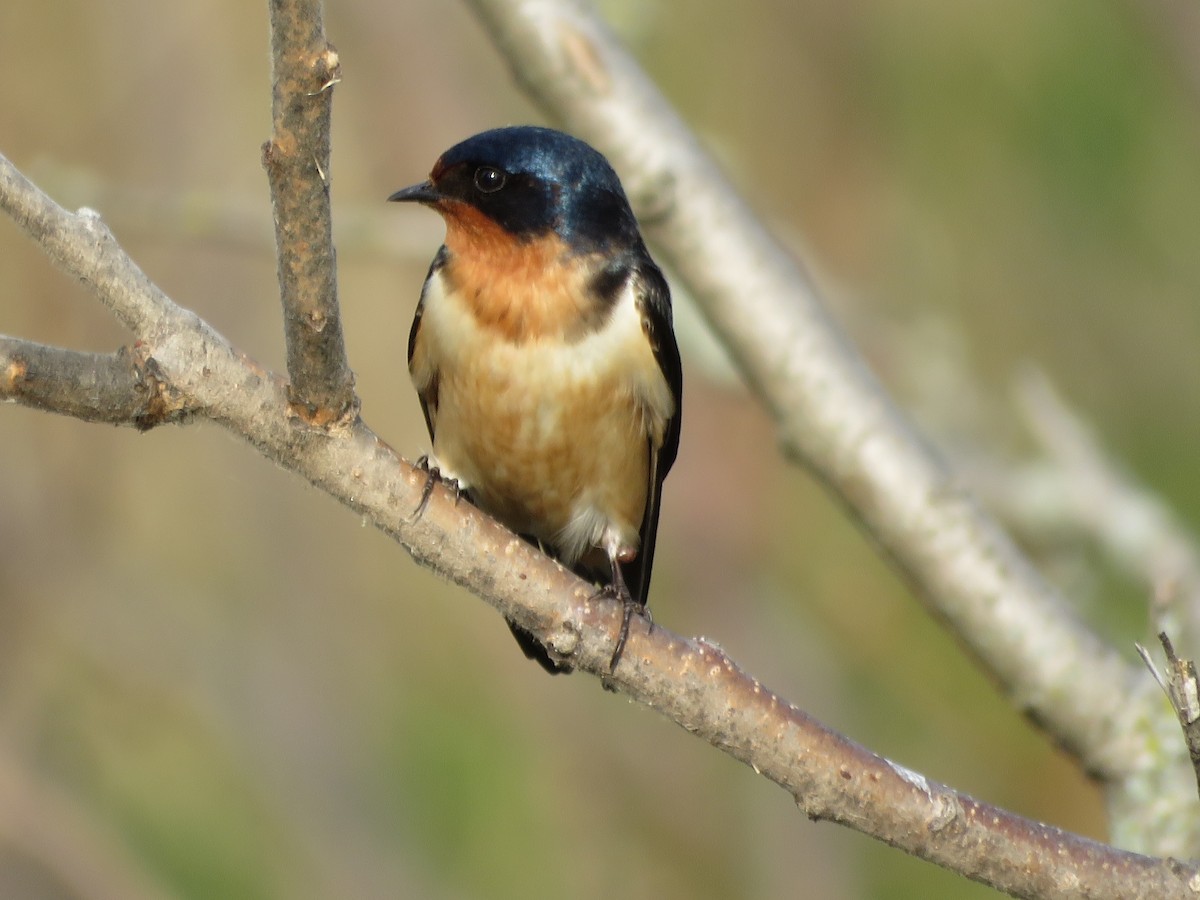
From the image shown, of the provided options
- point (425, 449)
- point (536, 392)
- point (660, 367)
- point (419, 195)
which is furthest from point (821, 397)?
point (425, 449)

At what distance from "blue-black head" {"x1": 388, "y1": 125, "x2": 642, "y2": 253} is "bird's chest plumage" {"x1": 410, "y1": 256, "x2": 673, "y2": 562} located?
0.53 ft

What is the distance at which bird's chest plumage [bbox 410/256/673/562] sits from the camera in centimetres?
353

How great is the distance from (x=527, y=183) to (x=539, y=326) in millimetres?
360

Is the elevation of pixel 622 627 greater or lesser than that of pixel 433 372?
lesser

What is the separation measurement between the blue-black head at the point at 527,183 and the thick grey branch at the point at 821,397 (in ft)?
0.47

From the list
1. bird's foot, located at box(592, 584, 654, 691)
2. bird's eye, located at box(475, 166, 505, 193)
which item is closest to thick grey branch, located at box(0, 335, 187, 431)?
bird's foot, located at box(592, 584, 654, 691)

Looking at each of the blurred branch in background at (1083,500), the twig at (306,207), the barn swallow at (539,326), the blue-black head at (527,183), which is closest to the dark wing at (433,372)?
the barn swallow at (539,326)

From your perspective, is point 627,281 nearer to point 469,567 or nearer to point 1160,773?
point 469,567

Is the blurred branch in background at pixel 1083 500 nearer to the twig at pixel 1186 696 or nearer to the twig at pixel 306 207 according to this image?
the twig at pixel 1186 696

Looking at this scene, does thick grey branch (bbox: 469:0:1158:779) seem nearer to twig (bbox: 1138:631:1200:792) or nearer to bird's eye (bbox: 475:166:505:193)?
bird's eye (bbox: 475:166:505:193)

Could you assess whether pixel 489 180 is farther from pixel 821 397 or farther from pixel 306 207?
pixel 306 207

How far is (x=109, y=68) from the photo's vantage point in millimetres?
5566

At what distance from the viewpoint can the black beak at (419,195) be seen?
138 inches

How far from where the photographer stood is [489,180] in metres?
3.59
